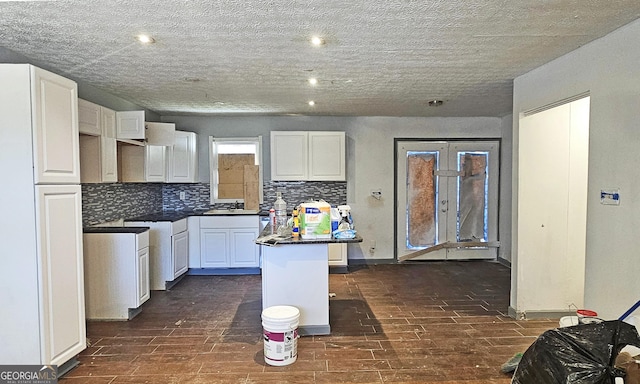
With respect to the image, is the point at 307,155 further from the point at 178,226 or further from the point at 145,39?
the point at 145,39

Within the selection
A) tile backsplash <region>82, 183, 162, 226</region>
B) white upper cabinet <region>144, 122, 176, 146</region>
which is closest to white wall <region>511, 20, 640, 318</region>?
white upper cabinet <region>144, 122, 176, 146</region>

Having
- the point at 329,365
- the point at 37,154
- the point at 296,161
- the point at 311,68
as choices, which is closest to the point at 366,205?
the point at 296,161

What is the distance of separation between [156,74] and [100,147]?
98 cm

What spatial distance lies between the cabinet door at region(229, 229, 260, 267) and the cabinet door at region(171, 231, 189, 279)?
58 cm

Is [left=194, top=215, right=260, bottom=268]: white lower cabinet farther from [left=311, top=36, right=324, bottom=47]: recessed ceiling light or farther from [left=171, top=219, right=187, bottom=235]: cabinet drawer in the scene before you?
[left=311, top=36, right=324, bottom=47]: recessed ceiling light

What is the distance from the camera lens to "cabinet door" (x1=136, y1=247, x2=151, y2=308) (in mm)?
3648

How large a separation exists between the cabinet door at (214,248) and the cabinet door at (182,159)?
32.6 inches

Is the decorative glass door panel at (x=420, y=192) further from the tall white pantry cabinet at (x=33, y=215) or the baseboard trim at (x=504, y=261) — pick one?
the tall white pantry cabinet at (x=33, y=215)

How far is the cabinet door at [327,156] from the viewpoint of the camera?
5438 millimetres

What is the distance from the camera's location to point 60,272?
8.33 ft

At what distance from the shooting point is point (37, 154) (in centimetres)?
233

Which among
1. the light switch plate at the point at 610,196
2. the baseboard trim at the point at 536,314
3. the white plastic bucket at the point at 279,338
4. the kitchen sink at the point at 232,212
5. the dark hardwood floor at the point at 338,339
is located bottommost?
the dark hardwood floor at the point at 338,339

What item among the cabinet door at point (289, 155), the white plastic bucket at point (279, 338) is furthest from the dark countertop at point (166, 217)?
the white plastic bucket at point (279, 338)

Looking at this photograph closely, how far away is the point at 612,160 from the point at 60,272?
3719 millimetres
